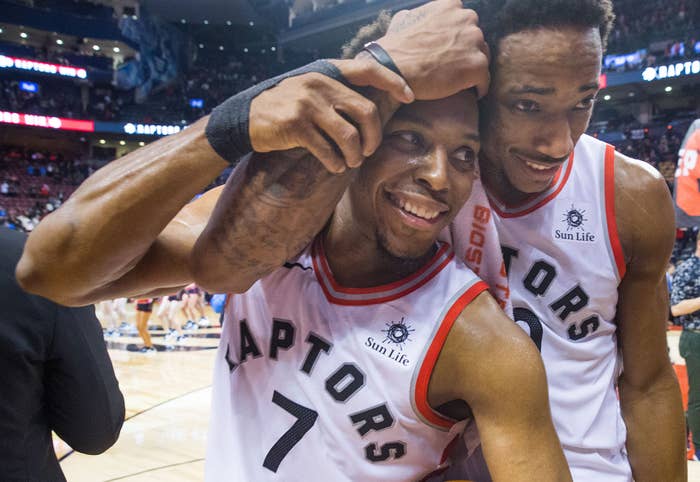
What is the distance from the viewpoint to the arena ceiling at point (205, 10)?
25.8 m

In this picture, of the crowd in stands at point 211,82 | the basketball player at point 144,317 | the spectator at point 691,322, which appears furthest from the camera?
the crowd in stands at point 211,82

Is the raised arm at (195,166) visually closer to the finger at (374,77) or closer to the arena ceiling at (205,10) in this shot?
the finger at (374,77)

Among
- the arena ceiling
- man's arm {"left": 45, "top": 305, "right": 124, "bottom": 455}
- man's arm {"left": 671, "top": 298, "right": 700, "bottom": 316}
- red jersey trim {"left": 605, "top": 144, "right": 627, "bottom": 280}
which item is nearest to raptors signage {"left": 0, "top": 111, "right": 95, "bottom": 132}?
the arena ceiling

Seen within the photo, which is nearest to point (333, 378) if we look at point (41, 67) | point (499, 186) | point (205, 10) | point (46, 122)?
point (499, 186)

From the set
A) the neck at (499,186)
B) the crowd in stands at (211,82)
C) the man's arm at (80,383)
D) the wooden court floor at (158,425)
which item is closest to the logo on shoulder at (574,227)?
the neck at (499,186)

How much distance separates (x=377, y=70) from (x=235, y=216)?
1.31 feet

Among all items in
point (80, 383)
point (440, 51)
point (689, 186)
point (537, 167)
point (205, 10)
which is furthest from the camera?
point (205, 10)

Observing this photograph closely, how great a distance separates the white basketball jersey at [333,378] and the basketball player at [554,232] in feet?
0.67

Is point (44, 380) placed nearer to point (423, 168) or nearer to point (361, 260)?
point (361, 260)

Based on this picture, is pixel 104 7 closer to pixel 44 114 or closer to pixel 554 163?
pixel 44 114

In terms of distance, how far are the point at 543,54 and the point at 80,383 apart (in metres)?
1.61

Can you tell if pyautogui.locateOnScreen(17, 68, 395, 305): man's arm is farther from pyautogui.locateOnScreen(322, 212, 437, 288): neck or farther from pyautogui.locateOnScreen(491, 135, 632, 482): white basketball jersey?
pyautogui.locateOnScreen(491, 135, 632, 482): white basketball jersey

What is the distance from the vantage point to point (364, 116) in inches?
43.2

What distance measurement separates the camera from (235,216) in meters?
1.27
